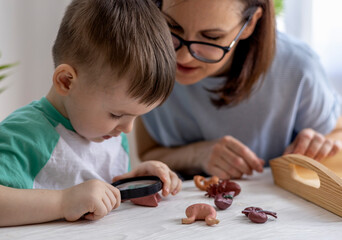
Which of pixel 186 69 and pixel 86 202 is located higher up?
pixel 186 69

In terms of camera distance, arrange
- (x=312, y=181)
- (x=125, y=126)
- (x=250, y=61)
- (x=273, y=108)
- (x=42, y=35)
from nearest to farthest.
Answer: (x=125, y=126) → (x=312, y=181) → (x=250, y=61) → (x=273, y=108) → (x=42, y=35)

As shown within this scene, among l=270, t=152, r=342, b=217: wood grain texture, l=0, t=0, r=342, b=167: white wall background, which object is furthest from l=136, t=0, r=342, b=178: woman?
l=0, t=0, r=342, b=167: white wall background

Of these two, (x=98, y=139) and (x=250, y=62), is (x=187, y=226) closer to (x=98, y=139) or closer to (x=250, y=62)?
(x=98, y=139)

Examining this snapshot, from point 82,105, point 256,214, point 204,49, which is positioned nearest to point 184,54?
point 204,49

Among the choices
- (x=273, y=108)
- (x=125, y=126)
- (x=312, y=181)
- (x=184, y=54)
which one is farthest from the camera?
(x=273, y=108)

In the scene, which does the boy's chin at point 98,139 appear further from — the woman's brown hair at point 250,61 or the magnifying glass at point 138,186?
the woman's brown hair at point 250,61

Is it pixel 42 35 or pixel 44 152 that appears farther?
pixel 42 35

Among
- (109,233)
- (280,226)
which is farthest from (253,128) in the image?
(109,233)

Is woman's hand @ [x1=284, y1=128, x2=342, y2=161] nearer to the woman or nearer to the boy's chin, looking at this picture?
the woman

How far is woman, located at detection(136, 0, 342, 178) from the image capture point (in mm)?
1098

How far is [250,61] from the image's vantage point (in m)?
1.28

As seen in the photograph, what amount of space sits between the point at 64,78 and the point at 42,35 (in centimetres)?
137

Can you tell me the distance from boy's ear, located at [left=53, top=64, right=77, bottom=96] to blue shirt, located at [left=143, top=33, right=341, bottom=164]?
645 millimetres

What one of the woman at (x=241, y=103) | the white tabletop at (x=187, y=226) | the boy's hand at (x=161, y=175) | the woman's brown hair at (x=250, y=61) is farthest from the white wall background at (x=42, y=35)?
the white tabletop at (x=187, y=226)
